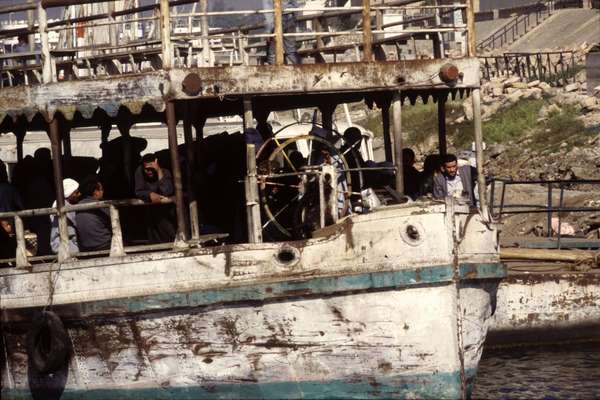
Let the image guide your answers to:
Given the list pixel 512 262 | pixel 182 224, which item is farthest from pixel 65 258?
pixel 512 262

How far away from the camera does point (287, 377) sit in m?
12.0

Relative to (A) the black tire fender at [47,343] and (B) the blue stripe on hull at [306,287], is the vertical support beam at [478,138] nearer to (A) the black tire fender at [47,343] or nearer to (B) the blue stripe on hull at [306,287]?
(B) the blue stripe on hull at [306,287]

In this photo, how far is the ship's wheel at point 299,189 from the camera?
12312 mm

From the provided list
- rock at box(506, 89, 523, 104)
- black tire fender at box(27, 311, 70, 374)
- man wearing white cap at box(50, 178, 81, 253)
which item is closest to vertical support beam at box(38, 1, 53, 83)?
man wearing white cap at box(50, 178, 81, 253)

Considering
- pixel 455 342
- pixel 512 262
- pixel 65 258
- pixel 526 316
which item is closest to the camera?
pixel 455 342

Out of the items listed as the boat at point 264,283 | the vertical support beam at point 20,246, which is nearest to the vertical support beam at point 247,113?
the boat at point 264,283

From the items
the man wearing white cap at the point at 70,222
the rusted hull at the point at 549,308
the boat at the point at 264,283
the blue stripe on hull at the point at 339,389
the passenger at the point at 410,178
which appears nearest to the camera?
the boat at the point at 264,283

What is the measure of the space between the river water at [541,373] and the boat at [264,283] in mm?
2148

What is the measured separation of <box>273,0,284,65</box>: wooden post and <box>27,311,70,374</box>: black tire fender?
303 centimetres

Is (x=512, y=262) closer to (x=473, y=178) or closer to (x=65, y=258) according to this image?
(x=473, y=178)

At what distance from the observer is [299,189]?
12602mm

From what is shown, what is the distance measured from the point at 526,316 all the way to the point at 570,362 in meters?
1.13

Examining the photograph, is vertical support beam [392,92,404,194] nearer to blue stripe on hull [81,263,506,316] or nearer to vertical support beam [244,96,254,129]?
blue stripe on hull [81,263,506,316]

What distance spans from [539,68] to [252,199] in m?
30.1
